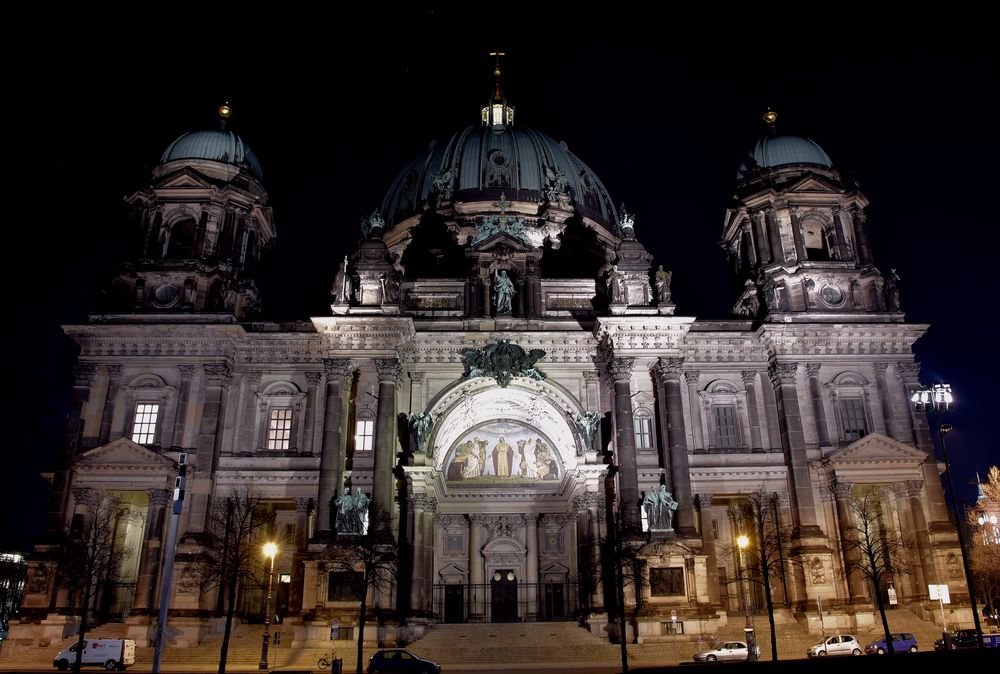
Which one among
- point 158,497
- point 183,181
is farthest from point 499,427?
point 183,181

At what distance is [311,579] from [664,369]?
20441 millimetres

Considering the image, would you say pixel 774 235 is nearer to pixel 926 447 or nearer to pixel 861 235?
pixel 861 235

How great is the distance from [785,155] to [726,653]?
31748 mm

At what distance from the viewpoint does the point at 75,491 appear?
131ft

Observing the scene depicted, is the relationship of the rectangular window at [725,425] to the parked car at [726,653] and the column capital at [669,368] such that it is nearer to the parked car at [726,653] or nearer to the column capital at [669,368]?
the column capital at [669,368]

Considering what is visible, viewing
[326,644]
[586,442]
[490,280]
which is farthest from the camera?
[490,280]

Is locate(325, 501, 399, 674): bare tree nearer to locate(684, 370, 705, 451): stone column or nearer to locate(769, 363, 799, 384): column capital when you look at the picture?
locate(684, 370, 705, 451): stone column

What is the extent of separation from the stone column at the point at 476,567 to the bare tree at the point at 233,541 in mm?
11390

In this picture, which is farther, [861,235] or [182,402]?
[861,235]

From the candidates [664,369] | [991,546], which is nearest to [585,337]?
[664,369]

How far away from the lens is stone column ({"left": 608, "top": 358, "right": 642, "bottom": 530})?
39.0 m

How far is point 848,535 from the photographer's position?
A: 39.5 meters

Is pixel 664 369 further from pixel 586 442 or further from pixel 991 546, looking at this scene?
pixel 991 546

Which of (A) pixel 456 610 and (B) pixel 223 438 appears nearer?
(B) pixel 223 438
